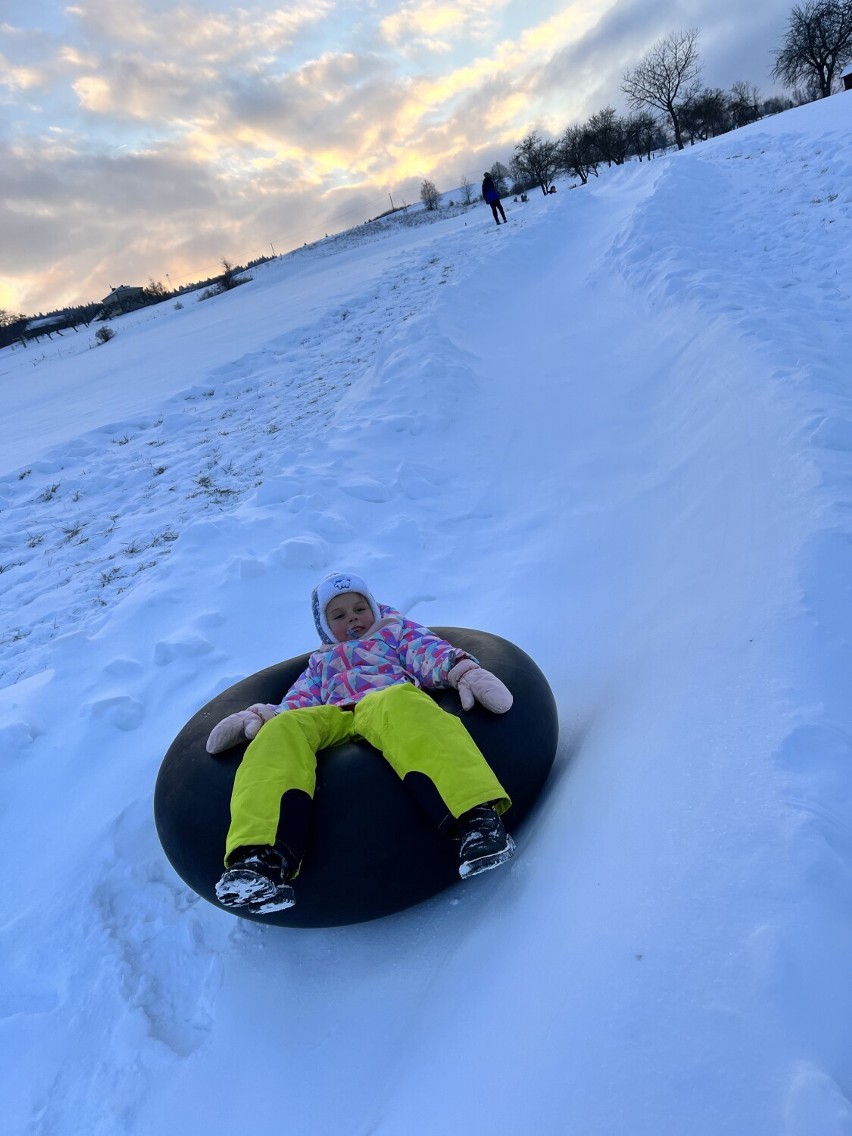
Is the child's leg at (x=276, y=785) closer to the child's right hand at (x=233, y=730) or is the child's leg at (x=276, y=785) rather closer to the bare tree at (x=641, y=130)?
the child's right hand at (x=233, y=730)

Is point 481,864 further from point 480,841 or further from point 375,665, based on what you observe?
point 375,665

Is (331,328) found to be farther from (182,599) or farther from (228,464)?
(182,599)

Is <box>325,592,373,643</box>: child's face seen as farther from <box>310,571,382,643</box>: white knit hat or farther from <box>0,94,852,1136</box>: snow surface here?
<box>0,94,852,1136</box>: snow surface

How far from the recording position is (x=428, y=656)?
2.96 meters

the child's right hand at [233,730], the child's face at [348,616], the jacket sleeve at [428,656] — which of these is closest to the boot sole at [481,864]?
the jacket sleeve at [428,656]

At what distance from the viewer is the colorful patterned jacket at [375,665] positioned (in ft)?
9.63

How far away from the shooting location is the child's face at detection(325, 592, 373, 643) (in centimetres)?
339

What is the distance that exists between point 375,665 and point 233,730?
0.73m

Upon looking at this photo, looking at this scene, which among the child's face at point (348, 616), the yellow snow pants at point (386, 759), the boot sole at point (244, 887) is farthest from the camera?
the child's face at point (348, 616)

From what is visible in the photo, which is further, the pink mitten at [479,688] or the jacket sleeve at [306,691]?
the jacket sleeve at [306,691]

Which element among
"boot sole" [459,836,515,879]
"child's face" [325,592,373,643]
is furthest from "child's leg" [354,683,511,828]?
"child's face" [325,592,373,643]

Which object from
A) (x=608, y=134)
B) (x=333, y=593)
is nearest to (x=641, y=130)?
(x=608, y=134)

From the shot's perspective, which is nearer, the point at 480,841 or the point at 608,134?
the point at 480,841

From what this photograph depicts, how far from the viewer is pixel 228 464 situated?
762 cm
